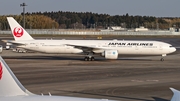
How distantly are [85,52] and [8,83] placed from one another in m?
37.2

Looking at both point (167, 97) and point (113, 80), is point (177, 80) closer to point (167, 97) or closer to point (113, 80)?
point (113, 80)

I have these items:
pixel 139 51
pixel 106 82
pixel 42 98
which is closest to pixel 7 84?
pixel 42 98

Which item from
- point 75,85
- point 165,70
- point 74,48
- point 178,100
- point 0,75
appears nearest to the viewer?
point 178,100

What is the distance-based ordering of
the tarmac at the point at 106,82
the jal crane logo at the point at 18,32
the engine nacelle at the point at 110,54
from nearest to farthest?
the tarmac at the point at 106,82
the engine nacelle at the point at 110,54
the jal crane logo at the point at 18,32

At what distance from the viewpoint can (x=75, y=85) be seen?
2681 cm

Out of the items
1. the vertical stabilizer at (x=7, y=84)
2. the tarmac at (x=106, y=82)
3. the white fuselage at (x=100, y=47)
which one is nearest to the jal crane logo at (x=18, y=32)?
the white fuselage at (x=100, y=47)

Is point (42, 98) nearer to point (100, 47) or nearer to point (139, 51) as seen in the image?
point (100, 47)

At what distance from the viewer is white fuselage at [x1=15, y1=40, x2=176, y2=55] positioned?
47438 millimetres

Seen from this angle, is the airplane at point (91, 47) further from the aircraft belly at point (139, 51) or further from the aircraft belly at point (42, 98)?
the aircraft belly at point (42, 98)

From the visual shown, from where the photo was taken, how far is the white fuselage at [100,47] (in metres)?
47.4

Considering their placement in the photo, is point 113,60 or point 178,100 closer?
point 178,100

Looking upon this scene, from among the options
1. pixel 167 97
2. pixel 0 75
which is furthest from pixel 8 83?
pixel 167 97

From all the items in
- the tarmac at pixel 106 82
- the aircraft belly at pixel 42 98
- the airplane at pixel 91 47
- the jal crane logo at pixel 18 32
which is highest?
the aircraft belly at pixel 42 98

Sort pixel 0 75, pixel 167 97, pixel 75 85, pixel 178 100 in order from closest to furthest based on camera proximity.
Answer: pixel 178 100, pixel 0 75, pixel 167 97, pixel 75 85
